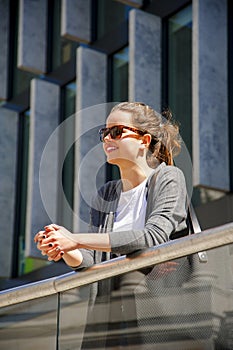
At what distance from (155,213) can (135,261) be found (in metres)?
0.18

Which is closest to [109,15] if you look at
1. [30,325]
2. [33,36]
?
[33,36]

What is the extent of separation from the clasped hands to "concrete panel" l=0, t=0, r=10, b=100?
45.7 feet

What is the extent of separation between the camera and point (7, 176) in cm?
1593

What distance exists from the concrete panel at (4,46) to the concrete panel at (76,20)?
328cm

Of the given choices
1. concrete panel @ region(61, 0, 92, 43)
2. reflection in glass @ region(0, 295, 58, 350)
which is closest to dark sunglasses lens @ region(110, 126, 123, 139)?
reflection in glass @ region(0, 295, 58, 350)

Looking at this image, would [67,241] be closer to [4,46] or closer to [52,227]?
[52,227]

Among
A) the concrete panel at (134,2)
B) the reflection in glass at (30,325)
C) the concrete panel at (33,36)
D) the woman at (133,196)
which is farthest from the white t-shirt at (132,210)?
the concrete panel at (33,36)

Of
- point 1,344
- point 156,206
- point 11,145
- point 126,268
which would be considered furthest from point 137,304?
point 11,145

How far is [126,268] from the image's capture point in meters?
2.81

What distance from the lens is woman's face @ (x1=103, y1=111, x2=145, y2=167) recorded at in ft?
9.56

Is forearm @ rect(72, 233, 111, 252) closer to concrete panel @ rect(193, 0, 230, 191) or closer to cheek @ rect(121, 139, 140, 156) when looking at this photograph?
cheek @ rect(121, 139, 140, 156)

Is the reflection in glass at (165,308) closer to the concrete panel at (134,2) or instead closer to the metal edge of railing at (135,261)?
the metal edge of railing at (135,261)

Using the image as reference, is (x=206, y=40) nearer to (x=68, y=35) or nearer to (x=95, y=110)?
(x=68, y=35)

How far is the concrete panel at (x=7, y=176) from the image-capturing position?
15414 millimetres
